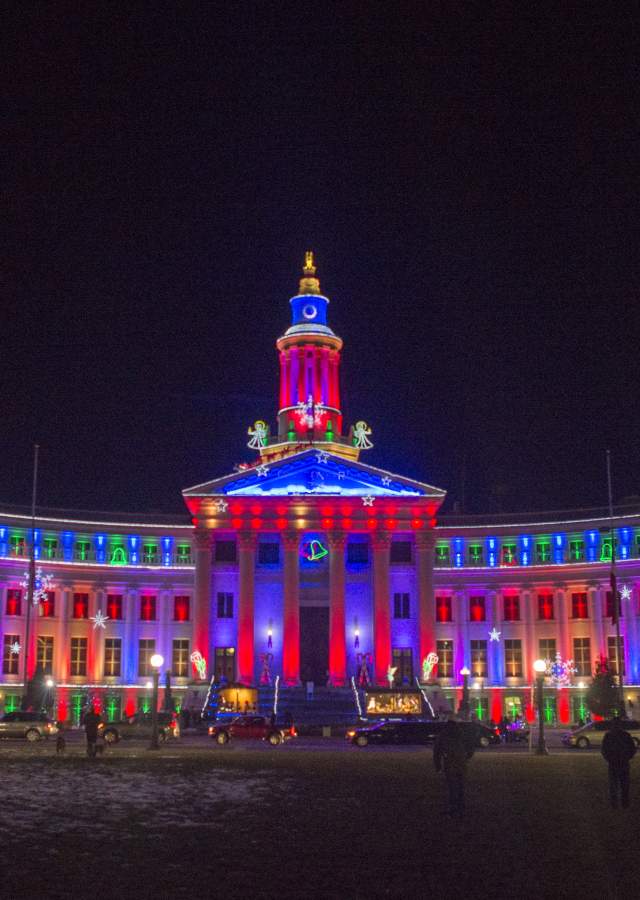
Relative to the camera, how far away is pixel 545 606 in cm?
8981

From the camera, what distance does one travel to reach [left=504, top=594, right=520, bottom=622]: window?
90.3 m

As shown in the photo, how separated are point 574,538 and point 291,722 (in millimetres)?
32761

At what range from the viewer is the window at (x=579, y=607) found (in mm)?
88312

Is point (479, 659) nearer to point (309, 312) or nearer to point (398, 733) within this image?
point (309, 312)

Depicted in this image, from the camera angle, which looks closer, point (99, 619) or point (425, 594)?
point (425, 594)

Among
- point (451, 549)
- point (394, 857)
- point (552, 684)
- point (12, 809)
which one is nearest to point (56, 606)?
point (451, 549)

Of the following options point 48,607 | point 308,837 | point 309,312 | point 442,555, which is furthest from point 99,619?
point 308,837

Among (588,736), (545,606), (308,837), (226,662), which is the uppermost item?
(545,606)

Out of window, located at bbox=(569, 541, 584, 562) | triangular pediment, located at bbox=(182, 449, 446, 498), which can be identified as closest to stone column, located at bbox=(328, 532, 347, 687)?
triangular pediment, located at bbox=(182, 449, 446, 498)

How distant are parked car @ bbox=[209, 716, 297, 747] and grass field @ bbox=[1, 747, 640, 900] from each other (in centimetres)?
2358

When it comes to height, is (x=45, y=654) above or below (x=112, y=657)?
above

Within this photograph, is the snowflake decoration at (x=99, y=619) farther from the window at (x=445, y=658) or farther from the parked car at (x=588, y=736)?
the parked car at (x=588, y=736)

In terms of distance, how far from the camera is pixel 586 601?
290 ft

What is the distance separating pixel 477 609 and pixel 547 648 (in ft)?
20.3
